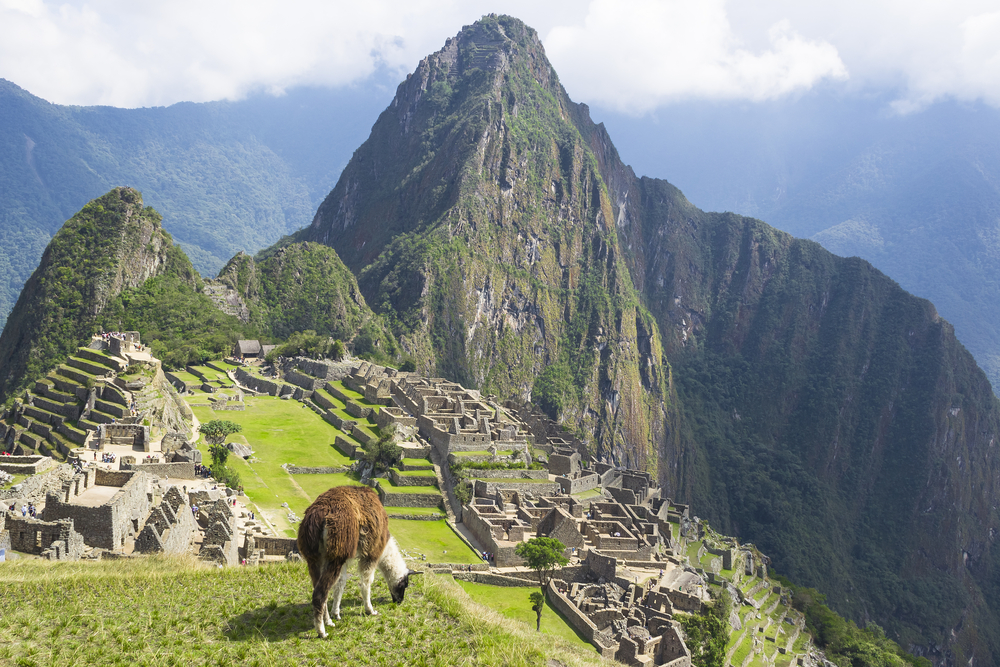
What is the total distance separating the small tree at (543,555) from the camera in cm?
3412

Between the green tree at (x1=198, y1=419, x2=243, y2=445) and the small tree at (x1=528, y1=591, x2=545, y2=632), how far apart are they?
58.7 feet

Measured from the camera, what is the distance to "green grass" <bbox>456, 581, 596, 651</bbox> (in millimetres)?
30234

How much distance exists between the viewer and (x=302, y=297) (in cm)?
10619

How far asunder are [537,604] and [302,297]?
80610 mm

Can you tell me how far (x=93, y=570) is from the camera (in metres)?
14.6

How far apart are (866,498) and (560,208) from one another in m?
90.1

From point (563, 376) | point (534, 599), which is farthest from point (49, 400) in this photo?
point (563, 376)

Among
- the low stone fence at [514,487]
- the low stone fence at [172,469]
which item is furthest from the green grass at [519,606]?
the low stone fence at [172,469]

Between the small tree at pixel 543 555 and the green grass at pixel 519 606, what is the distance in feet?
2.68

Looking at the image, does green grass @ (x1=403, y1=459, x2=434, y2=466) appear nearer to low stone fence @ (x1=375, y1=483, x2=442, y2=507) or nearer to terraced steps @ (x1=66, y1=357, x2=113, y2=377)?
low stone fence @ (x1=375, y1=483, x2=442, y2=507)

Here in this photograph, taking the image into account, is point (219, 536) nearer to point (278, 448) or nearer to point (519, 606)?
point (519, 606)

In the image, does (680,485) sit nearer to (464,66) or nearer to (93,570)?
(464,66)

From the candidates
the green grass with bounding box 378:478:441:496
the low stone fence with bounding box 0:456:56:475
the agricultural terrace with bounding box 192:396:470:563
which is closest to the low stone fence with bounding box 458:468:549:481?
the green grass with bounding box 378:478:441:496

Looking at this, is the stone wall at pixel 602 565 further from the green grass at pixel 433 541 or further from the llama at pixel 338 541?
the llama at pixel 338 541
